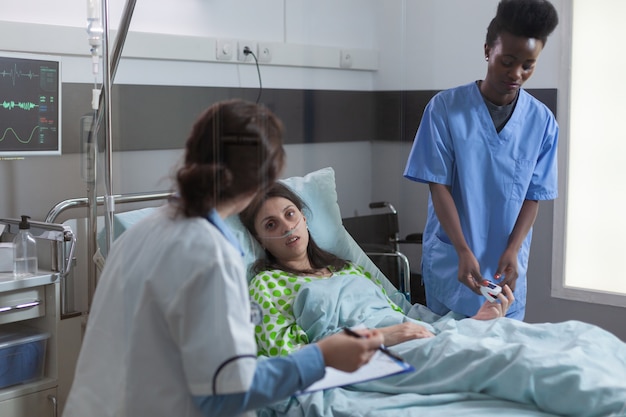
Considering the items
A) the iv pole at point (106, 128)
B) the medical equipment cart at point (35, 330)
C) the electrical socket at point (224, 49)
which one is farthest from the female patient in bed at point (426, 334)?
the medical equipment cart at point (35, 330)

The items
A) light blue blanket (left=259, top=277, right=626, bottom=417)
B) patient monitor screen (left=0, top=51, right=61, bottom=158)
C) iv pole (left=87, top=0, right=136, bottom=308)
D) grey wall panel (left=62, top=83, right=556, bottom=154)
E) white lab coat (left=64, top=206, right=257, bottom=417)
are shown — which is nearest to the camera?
white lab coat (left=64, top=206, right=257, bottom=417)

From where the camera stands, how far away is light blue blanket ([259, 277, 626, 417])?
122cm

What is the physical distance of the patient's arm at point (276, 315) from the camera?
139 centimetres

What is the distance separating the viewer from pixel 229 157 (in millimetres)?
1238

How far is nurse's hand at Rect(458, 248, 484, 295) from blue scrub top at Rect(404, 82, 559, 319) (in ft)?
0.03

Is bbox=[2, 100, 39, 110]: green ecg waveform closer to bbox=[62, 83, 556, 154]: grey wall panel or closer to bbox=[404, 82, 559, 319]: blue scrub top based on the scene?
bbox=[62, 83, 556, 154]: grey wall panel

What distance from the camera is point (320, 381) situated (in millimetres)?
1205

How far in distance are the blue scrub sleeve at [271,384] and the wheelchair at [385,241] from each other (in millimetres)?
405

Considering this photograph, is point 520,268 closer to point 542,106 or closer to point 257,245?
point 542,106

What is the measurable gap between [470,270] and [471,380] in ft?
0.63

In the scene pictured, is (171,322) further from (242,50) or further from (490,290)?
(242,50)

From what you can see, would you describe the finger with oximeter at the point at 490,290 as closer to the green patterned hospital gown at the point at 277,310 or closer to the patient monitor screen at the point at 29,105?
the green patterned hospital gown at the point at 277,310

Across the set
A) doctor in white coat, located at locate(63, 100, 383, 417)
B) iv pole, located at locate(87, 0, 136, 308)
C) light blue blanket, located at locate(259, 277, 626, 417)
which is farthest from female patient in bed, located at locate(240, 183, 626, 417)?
iv pole, located at locate(87, 0, 136, 308)

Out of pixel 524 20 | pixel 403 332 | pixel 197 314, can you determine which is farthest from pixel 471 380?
pixel 524 20
